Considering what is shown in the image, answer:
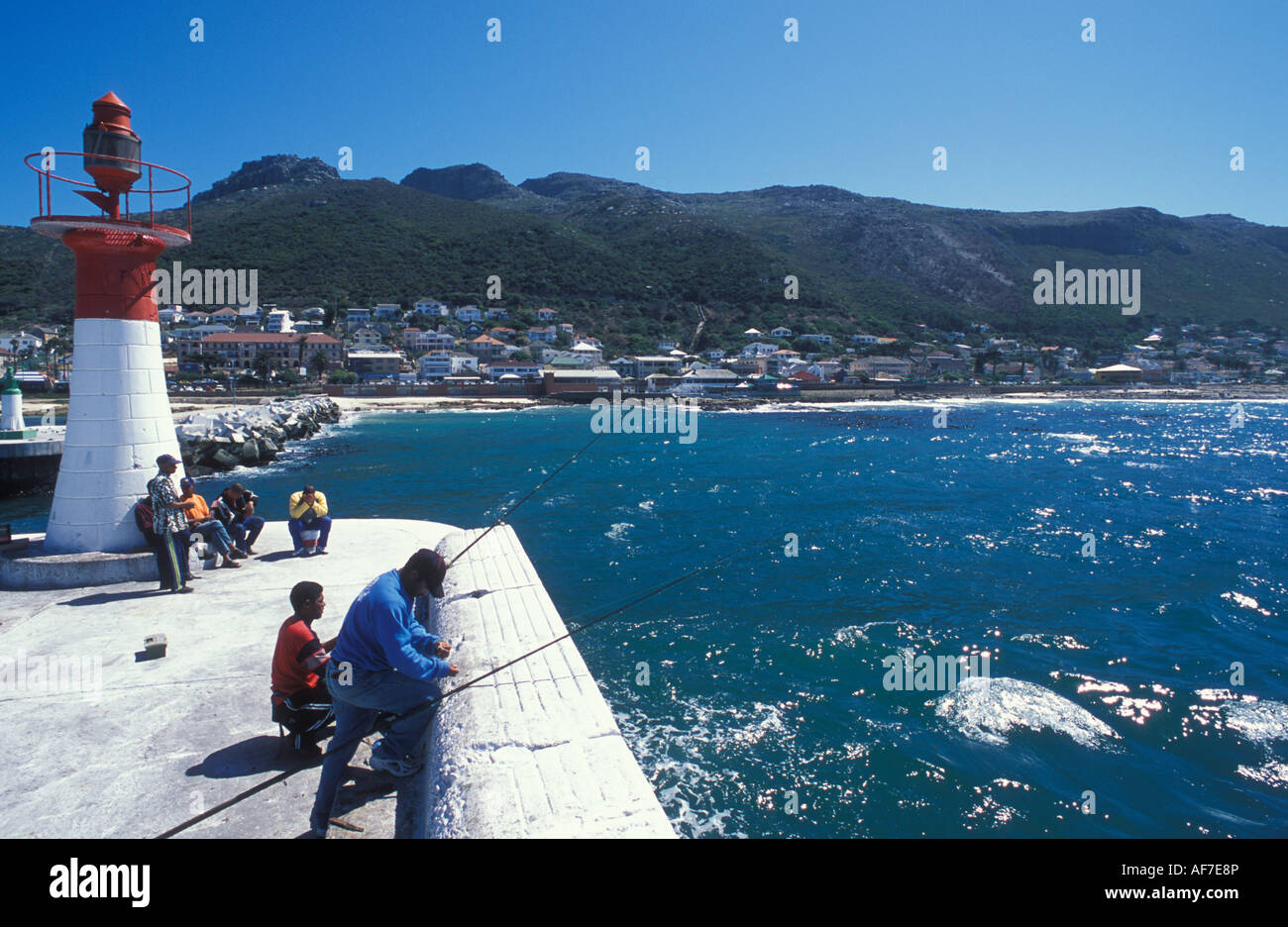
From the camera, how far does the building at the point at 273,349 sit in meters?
89.2

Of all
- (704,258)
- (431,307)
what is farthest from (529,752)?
(704,258)

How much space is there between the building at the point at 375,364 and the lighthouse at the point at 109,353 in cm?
8546

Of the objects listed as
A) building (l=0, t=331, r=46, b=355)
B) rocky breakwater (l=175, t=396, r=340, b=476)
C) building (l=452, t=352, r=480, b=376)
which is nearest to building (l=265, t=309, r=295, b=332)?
building (l=0, t=331, r=46, b=355)

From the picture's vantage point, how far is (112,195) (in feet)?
27.2

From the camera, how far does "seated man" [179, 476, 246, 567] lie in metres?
8.52

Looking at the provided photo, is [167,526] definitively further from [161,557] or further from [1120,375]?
[1120,375]

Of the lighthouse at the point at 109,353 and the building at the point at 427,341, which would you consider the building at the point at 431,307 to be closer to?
the building at the point at 427,341

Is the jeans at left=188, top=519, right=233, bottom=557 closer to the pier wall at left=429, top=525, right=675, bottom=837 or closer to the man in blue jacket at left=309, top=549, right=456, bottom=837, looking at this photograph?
the pier wall at left=429, top=525, right=675, bottom=837

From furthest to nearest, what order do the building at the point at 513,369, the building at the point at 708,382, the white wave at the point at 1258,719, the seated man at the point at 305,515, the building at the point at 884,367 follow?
the building at the point at 884,367 < the building at the point at 513,369 < the building at the point at 708,382 < the seated man at the point at 305,515 < the white wave at the point at 1258,719

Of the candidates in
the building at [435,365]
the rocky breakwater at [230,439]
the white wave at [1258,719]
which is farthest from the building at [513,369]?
the white wave at [1258,719]

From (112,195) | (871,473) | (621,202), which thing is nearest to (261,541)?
(112,195)

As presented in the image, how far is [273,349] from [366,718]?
3874 inches

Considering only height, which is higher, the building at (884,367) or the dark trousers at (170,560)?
the building at (884,367)
